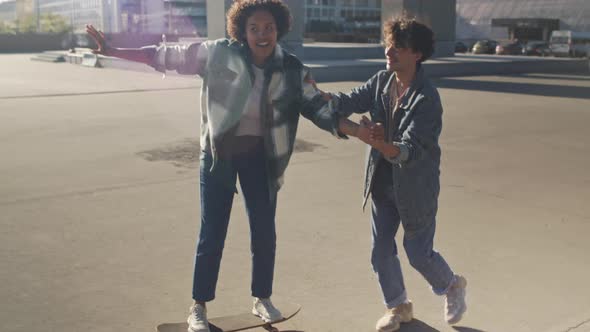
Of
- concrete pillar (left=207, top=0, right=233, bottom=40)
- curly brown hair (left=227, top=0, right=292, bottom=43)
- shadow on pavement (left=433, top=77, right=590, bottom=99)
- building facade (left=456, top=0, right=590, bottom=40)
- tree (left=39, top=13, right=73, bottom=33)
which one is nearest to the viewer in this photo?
curly brown hair (left=227, top=0, right=292, bottom=43)

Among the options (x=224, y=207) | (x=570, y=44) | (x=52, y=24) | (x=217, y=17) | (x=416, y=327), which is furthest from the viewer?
(x=52, y=24)

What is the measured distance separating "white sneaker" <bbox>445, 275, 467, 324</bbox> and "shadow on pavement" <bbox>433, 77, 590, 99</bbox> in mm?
15458

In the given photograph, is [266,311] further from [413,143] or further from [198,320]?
[413,143]

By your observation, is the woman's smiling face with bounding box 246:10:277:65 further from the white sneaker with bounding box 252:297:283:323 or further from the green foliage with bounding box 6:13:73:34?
the green foliage with bounding box 6:13:73:34

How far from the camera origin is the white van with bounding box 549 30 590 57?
154 feet

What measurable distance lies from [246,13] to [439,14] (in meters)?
31.2

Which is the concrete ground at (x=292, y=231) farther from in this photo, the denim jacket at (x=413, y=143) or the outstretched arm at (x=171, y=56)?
the outstretched arm at (x=171, y=56)

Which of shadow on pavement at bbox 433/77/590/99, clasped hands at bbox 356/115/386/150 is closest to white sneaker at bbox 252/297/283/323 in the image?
clasped hands at bbox 356/115/386/150

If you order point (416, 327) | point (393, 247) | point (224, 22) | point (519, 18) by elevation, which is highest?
point (519, 18)

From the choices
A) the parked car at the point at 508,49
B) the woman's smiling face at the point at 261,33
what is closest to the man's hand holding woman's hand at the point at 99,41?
the woman's smiling face at the point at 261,33

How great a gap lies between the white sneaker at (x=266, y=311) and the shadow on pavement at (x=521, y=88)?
15.9 meters

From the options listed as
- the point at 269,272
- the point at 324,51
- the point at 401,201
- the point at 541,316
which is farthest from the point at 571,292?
the point at 324,51

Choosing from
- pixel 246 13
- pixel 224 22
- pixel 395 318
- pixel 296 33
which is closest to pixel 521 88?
pixel 296 33

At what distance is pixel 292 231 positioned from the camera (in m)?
5.55
